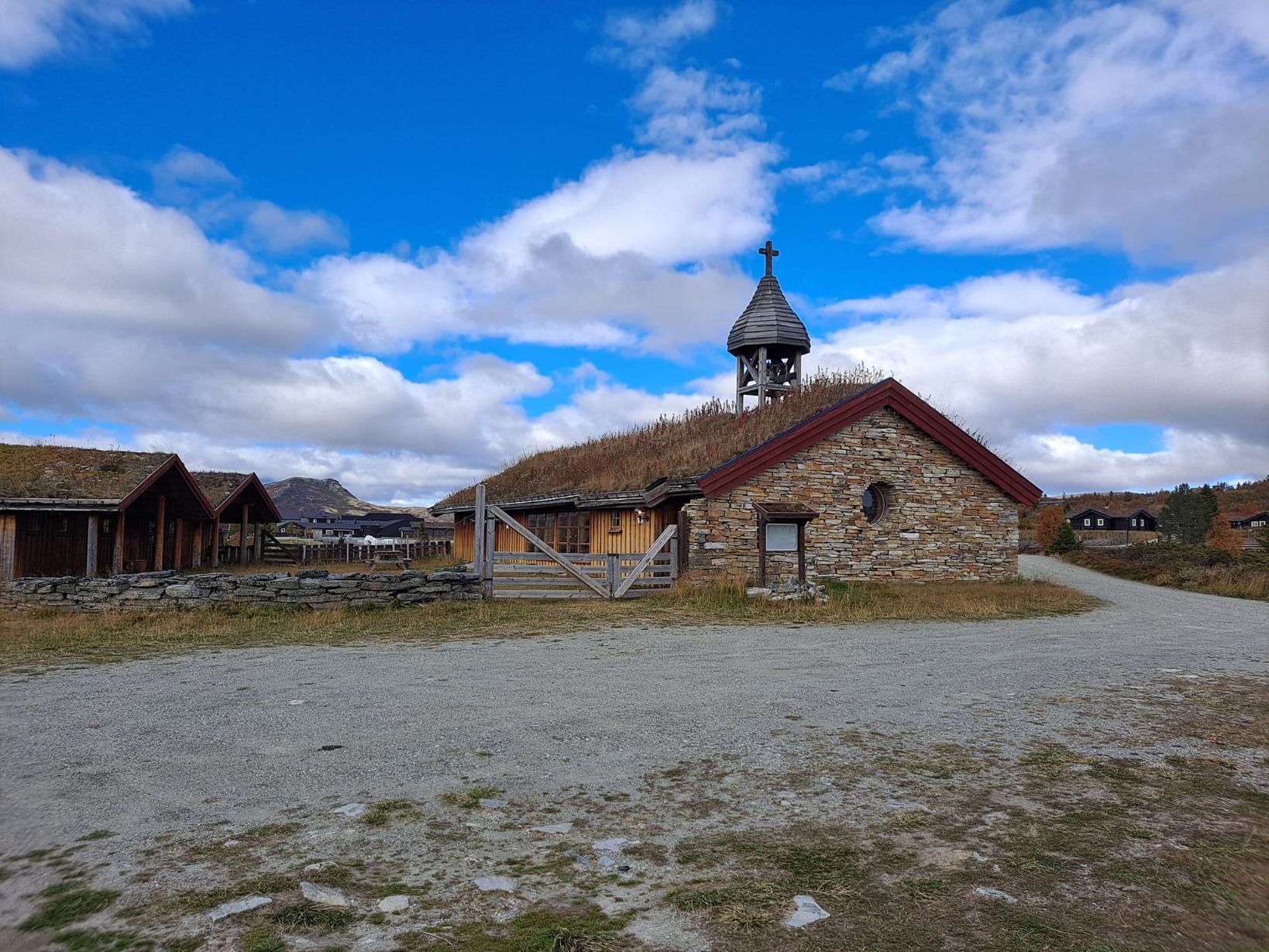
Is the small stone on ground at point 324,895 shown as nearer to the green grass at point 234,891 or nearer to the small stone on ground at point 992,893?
the green grass at point 234,891

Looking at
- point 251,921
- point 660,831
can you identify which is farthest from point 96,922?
point 660,831

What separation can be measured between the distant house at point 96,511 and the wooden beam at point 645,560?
17.8 m

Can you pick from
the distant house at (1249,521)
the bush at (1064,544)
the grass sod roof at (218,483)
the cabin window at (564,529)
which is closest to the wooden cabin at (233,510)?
the grass sod roof at (218,483)

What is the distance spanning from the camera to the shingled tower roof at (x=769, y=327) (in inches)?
1044

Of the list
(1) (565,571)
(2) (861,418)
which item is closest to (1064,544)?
(2) (861,418)

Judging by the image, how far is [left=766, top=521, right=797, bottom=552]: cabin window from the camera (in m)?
18.9

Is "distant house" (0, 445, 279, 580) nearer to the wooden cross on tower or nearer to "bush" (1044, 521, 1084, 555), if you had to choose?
the wooden cross on tower

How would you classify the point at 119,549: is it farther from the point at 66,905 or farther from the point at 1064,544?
the point at 1064,544

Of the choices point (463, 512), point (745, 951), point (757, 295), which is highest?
point (757, 295)

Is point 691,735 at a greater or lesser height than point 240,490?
lesser

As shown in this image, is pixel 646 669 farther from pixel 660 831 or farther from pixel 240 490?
pixel 240 490

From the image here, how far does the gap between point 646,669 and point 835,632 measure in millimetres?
4673

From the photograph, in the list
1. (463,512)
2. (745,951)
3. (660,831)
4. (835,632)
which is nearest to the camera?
(745,951)

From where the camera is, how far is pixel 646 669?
9.52 meters
